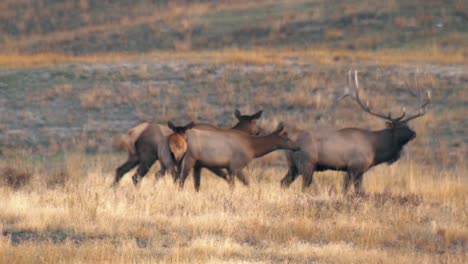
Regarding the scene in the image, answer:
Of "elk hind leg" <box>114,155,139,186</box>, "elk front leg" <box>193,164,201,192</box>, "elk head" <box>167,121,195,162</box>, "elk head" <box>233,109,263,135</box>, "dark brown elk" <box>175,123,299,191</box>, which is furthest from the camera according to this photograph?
"elk head" <box>233,109,263,135</box>

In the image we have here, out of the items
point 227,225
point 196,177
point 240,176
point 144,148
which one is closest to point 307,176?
point 240,176

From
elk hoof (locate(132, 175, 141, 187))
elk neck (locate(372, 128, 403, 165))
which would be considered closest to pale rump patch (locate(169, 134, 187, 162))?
elk hoof (locate(132, 175, 141, 187))

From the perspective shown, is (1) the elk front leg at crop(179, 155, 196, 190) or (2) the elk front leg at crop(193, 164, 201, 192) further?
(2) the elk front leg at crop(193, 164, 201, 192)

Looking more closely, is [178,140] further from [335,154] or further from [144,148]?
[335,154]

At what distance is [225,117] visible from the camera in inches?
1108

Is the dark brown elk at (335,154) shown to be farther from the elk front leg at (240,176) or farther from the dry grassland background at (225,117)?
the elk front leg at (240,176)

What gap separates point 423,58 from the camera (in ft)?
107

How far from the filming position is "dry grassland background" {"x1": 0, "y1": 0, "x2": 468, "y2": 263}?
561 inches

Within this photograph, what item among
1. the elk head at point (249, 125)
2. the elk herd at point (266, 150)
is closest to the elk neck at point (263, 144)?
the elk herd at point (266, 150)

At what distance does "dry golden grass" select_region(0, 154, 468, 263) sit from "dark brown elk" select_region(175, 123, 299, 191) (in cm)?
38

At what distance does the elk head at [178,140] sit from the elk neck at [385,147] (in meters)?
3.20

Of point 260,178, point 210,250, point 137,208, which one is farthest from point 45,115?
point 210,250

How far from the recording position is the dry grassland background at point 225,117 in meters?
14.3

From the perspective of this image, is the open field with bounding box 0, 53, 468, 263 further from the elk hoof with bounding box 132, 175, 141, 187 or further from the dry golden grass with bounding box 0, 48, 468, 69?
the dry golden grass with bounding box 0, 48, 468, 69
